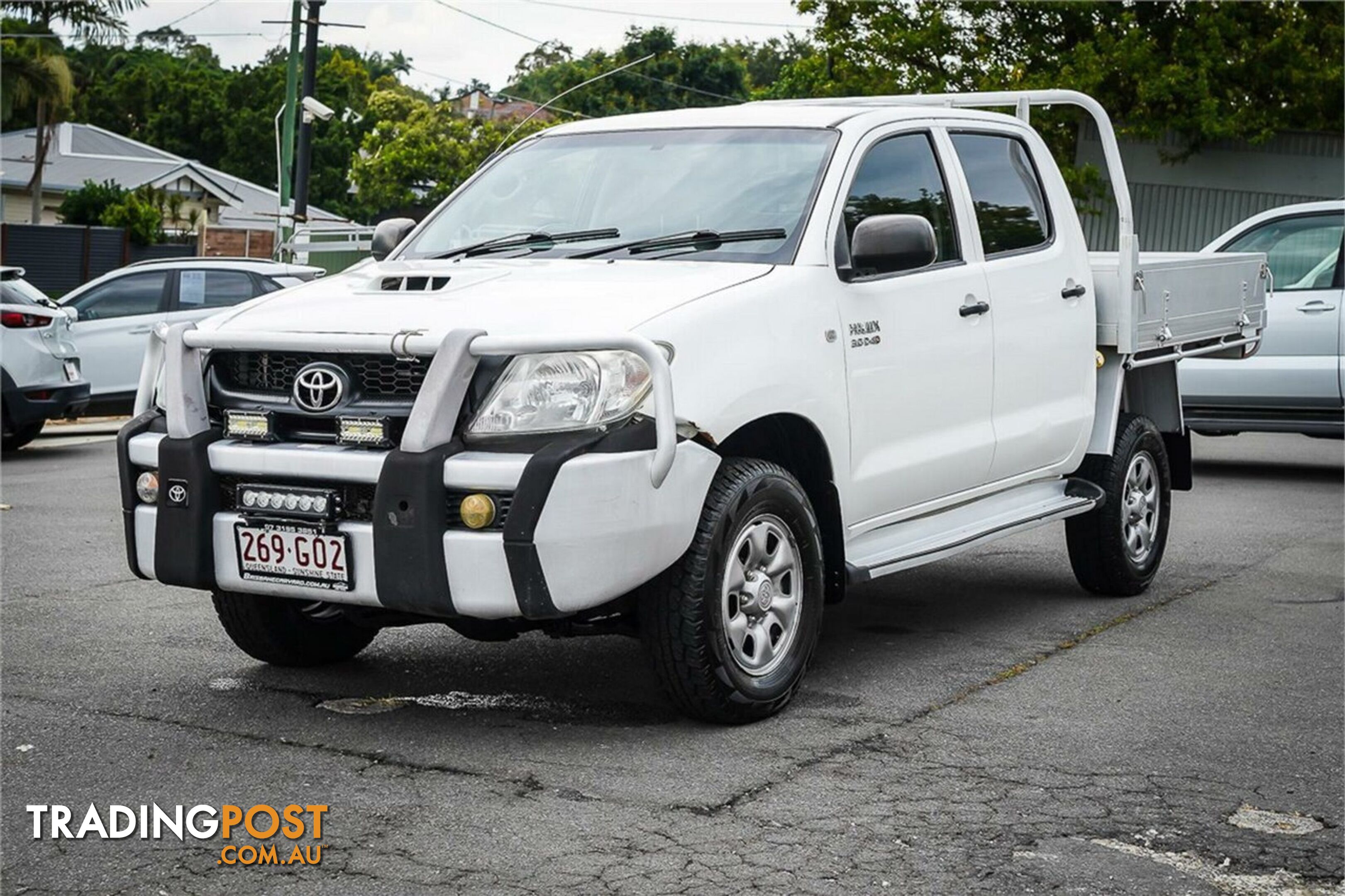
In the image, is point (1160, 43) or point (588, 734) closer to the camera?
point (588, 734)

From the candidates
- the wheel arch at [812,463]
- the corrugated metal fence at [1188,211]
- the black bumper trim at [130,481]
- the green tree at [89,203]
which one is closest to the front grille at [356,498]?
the black bumper trim at [130,481]

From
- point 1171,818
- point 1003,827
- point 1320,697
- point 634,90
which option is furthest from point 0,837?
point 634,90

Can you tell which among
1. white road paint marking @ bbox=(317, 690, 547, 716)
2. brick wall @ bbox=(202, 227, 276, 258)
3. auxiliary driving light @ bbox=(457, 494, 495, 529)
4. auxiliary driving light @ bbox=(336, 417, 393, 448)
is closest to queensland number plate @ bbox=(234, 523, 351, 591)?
auxiliary driving light @ bbox=(336, 417, 393, 448)

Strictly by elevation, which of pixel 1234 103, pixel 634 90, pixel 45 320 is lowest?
pixel 45 320

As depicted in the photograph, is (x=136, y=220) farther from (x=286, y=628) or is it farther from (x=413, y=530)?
(x=413, y=530)

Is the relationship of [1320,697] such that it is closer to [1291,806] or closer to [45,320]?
[1291,806]

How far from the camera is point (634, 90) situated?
67938 millimetres

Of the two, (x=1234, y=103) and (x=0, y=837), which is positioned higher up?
(x=1234, y=103)

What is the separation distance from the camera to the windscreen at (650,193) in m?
6.19

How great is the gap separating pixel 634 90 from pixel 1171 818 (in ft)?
213

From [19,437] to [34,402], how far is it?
94cm

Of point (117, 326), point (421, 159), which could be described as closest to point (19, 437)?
point (117, 326)

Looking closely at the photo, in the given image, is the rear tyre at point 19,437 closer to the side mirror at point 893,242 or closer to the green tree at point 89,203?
the side mirror at point 893,242

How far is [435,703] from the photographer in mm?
5875
